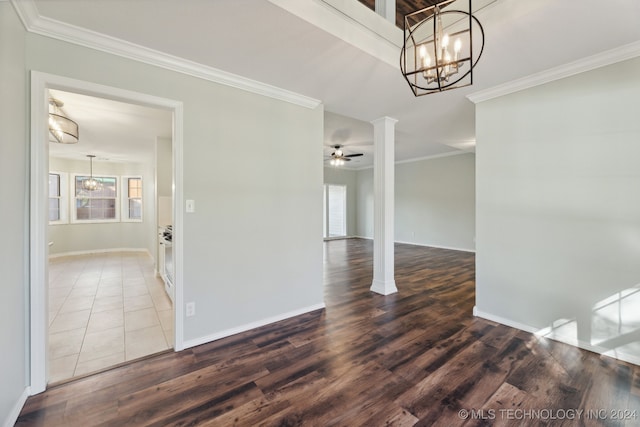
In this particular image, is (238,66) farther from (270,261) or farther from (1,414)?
(1,414)

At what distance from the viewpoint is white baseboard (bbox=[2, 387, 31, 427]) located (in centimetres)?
151

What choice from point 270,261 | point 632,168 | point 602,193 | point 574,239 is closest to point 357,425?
point 270,261

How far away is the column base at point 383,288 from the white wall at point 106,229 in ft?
19.4

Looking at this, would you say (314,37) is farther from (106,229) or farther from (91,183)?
(106,229)

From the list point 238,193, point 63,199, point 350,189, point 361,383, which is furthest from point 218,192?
point 350,189

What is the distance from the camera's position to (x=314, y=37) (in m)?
1.97

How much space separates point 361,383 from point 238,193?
→ 196 cm

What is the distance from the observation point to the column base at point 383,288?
151 inches

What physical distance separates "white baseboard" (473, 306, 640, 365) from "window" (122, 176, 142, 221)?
869 centimetres

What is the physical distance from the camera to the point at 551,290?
8.42 ft

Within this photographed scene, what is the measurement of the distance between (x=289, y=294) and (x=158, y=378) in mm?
1393

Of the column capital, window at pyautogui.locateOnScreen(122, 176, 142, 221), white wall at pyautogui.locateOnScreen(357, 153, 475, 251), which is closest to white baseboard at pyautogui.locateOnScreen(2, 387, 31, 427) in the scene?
the column capital

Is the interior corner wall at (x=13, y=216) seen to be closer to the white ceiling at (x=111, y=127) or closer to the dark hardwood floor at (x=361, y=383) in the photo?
the dark hardwood floor at (x=361, y=383)

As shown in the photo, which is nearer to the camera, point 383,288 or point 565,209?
point 565,209
